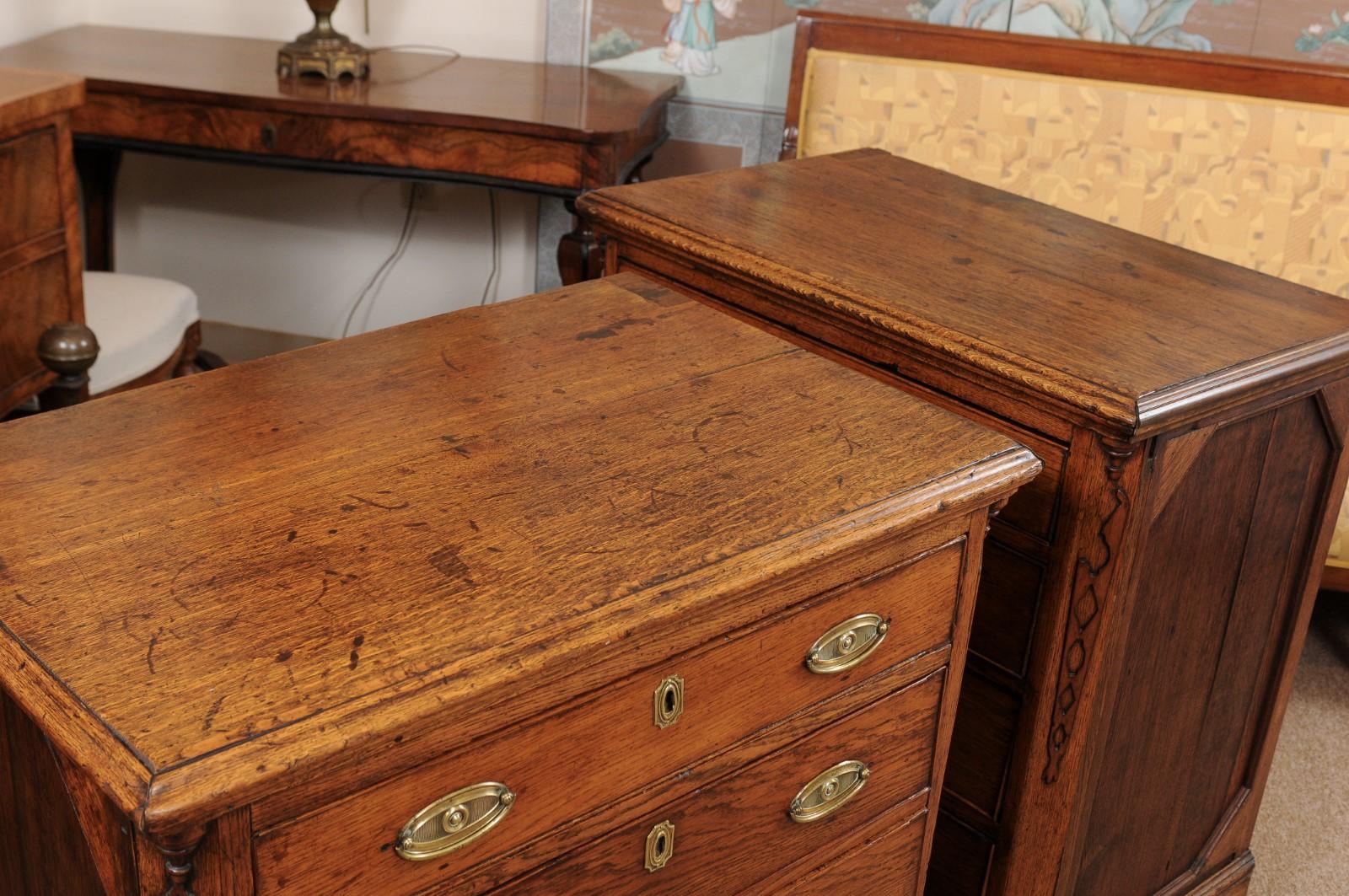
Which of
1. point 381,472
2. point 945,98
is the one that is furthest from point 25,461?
point 945,98

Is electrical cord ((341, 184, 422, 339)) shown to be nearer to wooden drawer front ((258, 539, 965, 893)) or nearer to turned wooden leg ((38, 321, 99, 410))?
turned wooden leg ((38, 321, 99, 410))

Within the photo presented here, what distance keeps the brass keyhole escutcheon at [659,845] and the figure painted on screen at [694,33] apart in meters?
2.79

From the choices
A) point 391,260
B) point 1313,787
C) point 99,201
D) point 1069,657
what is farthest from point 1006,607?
point 99,201

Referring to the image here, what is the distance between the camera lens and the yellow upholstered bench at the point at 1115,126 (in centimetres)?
304

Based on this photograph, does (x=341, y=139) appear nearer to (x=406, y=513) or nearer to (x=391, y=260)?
(x=391, y=260)

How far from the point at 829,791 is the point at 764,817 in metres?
0.09

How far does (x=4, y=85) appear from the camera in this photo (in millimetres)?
2215

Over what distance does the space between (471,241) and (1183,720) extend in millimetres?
2695

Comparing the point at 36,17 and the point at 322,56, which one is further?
the point at 36,17

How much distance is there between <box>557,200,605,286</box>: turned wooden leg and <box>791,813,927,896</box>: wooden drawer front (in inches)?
72.8

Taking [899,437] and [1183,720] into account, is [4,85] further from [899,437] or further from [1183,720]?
[1183,720]

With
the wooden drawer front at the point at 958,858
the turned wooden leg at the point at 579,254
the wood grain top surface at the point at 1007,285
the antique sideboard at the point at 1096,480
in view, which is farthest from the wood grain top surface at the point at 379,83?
the wooden drawer front at the point at 958,858

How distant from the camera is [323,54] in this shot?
3371 mm

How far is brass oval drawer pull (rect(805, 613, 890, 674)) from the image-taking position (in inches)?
52.1
